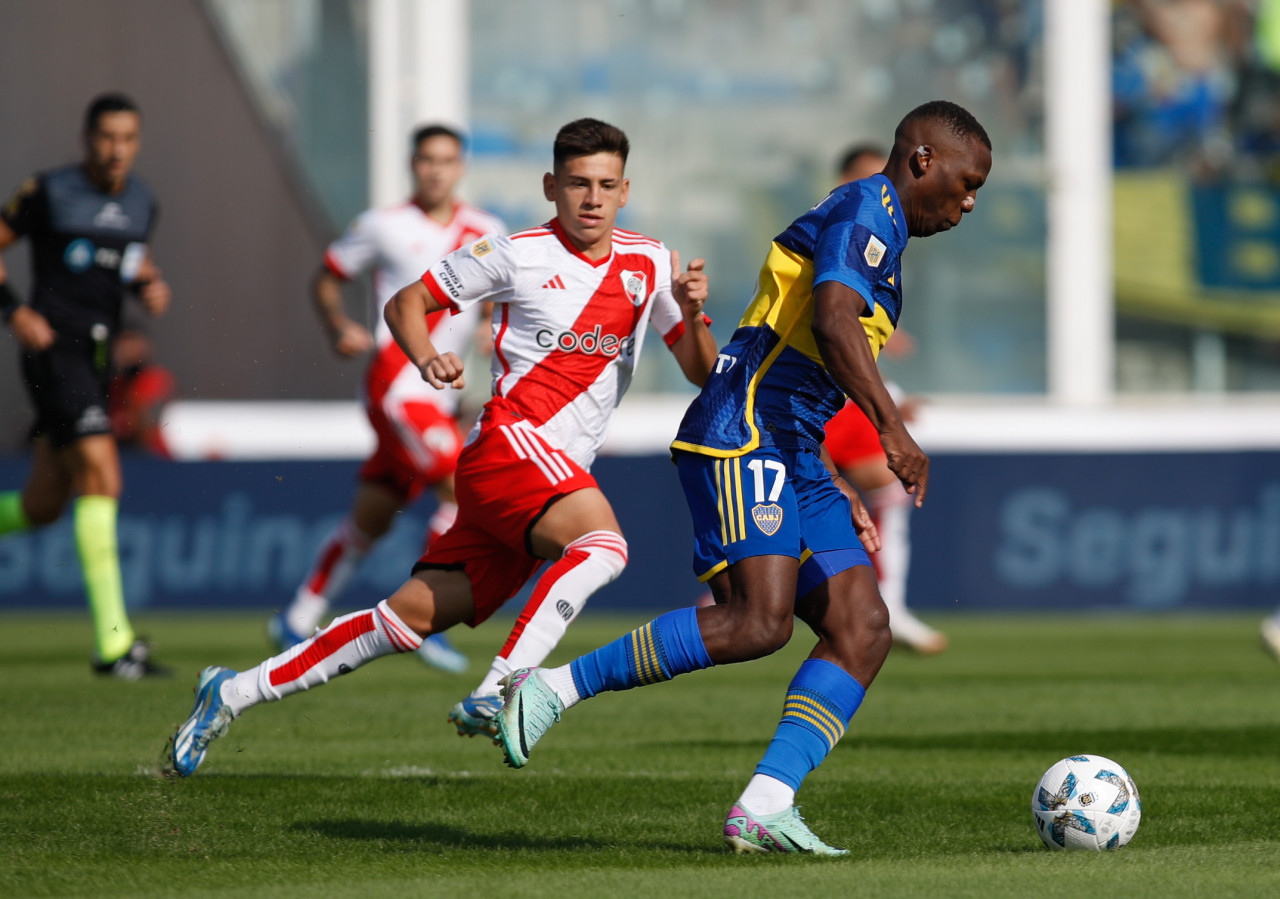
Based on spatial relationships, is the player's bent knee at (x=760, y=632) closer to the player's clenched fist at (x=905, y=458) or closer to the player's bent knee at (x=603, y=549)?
the player's clenched fist at (x=905, y=458)

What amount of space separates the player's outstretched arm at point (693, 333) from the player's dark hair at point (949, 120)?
845 millimetres

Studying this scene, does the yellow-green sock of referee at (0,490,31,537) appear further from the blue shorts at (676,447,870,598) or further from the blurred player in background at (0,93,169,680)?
the blue shorts at (676,447,870,598)

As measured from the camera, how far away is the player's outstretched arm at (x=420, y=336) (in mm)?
4690

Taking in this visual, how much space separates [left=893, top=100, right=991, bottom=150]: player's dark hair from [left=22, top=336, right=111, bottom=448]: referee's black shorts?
186 inches

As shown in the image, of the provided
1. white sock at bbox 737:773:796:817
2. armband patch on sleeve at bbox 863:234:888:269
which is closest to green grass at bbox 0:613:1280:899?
white sock at bbox 737:773:796:817

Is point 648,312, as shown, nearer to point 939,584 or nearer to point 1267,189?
point 939,584

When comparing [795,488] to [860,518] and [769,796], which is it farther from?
[769,796]

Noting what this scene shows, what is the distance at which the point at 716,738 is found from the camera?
6.43 m

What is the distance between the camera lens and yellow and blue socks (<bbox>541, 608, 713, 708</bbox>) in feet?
13.8

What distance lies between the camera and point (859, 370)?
13.2ft

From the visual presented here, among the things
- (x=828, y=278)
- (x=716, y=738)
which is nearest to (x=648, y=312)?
(x=828, y=278)

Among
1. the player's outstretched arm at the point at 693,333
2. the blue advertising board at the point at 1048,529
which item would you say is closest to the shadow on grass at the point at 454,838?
the player's outstretched arm at the point at 693,333

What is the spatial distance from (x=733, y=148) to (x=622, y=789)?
11925 millimetres

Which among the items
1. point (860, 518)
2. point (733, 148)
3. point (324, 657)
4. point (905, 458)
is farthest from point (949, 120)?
point (733, 148)
